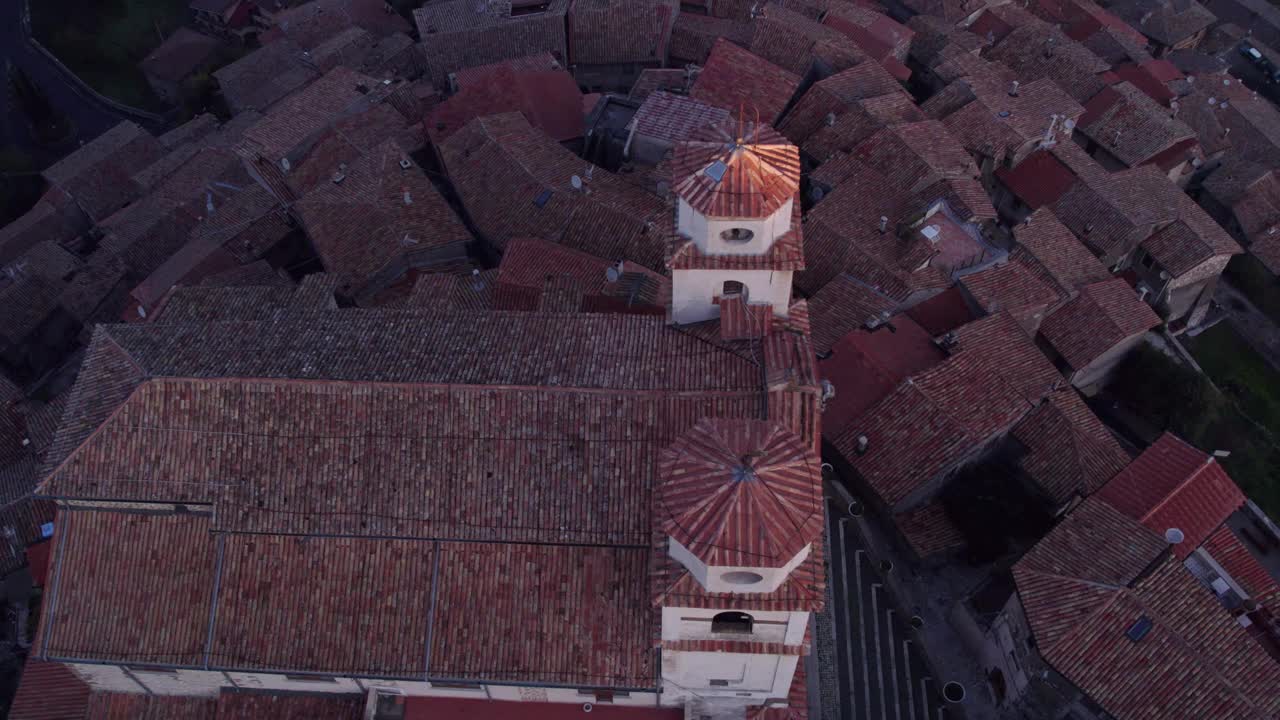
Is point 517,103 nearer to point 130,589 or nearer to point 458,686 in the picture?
point 130,589

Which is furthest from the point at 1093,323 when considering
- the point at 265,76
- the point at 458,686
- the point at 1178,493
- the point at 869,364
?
the point at 265,76

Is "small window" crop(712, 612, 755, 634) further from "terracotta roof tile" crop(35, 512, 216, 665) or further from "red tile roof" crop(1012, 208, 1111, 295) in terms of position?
"red tile roof" crop(1012, 208, 1111, 295)

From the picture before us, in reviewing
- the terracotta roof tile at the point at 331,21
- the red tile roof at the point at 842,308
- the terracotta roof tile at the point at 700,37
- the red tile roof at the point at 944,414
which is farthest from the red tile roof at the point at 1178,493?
the terracotta roof tile at the point at 331,21

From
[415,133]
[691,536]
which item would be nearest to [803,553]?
[691,536]

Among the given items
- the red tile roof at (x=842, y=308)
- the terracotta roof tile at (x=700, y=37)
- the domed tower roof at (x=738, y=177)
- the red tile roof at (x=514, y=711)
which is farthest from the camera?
the terracotta roof tile at (x=700, y=37)

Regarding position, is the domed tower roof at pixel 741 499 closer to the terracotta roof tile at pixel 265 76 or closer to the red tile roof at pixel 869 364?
the red tile roof at pixel 869 364

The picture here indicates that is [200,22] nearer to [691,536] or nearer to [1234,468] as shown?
[691,536]
